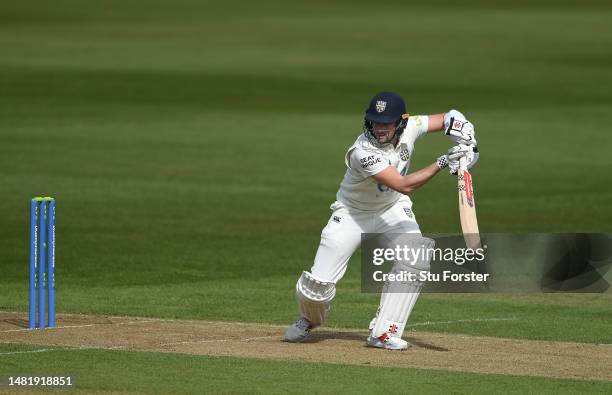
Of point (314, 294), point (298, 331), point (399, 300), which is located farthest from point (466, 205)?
point (298, 331)

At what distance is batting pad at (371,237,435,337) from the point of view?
1044cm

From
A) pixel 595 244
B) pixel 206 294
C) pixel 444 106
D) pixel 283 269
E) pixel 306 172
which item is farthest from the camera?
pixel 444 106

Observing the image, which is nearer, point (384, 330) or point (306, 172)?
point (384, 330)

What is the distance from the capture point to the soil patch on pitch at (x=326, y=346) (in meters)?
9.89

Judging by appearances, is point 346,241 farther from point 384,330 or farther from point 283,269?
point 283,269

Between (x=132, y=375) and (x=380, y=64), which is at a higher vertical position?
(x=380, y=64)

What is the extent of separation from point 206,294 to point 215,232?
4387 mm

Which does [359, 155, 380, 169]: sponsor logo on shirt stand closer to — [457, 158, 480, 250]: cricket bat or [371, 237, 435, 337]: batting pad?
[457, 158, 480, 250]: cricket bat

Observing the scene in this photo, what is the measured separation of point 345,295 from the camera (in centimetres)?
1388

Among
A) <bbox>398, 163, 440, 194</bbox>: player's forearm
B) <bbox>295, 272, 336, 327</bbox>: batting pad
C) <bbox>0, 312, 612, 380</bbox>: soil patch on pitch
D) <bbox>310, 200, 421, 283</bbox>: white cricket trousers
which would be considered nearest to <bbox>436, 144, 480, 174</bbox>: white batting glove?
<bbox>398, 163, 440, 194</bbox>: player's forearm

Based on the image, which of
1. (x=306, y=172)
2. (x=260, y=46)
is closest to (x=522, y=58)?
(x=260, y=46)

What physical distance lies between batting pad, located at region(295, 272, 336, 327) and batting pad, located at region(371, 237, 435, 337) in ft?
1.42

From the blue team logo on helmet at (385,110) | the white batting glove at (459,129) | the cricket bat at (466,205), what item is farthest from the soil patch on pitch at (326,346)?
the blue team logo on helmet at (385,110)

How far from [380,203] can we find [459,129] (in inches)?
35.0
